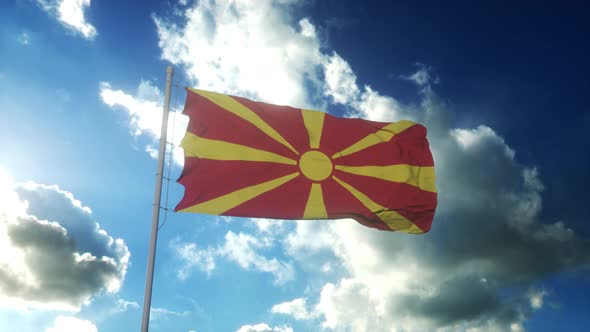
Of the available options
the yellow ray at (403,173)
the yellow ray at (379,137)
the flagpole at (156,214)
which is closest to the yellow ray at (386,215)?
the yellow ray at (403,173)

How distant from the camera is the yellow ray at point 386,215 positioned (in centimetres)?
1434

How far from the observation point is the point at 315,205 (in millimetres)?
13648

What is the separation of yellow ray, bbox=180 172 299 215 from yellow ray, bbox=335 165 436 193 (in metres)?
2.10

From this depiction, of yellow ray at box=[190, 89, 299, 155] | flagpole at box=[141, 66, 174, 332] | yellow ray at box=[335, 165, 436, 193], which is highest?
yellow ray at box=[190, 89, 299, 155]

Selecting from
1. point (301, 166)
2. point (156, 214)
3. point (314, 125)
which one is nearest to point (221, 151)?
point (301, 166)

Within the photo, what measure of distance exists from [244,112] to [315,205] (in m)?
3.35

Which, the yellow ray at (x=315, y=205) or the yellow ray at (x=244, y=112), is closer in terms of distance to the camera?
the yellow ray at (x=315, y=205)

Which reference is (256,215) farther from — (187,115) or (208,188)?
(187,115)

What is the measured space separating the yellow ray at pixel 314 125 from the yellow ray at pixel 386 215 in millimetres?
1283

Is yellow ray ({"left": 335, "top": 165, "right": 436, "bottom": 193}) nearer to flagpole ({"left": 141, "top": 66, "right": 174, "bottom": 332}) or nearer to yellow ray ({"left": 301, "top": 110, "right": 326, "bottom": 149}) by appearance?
yellow ray ({"left": 301, "top": 110, "right": 326, "bottom": 149})

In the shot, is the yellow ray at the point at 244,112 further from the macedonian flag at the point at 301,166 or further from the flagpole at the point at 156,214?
the flagpole at the point at 156,214

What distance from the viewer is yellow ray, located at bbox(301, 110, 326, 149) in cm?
1484

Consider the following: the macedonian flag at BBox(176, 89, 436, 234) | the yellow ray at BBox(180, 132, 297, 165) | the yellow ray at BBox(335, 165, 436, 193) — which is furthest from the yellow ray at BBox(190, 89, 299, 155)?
the yellow ray at BBox(335, 165, 436, 193)

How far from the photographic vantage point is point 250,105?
47.1 ft
